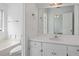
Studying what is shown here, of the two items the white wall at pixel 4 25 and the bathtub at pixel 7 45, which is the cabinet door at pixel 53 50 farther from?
the white wall at pixel 4 25

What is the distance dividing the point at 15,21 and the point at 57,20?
51cm

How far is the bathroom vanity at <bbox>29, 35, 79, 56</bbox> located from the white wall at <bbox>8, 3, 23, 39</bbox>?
0.19m

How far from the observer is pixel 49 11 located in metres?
1.18

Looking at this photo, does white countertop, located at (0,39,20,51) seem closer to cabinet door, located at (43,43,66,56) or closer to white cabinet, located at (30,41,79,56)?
white cabinet, located at (30,41,79,56)

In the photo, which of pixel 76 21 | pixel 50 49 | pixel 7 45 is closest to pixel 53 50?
pixel 50 49

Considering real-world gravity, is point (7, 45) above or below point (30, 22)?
below

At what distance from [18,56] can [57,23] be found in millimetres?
598

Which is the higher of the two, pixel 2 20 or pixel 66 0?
pixel 66 0

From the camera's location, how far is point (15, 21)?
114 cm

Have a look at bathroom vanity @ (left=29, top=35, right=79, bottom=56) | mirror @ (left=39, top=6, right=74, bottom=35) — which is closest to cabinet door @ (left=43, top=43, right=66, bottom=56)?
bathroom vanity @ (left=29, top=35, right=79, bottom=56)

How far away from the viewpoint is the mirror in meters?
1.14

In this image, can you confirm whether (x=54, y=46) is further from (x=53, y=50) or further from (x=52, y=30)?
(x=52, y=30)

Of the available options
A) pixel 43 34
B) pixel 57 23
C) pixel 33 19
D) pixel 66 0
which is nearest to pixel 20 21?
pixel 33 19

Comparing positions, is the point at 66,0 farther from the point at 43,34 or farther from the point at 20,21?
the point at 20,21
